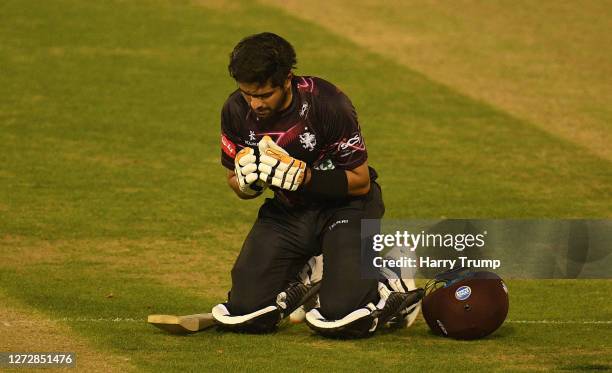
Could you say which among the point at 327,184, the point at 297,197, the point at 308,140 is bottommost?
the point at 297,197

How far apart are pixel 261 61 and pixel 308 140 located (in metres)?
0.72

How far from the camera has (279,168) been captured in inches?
343

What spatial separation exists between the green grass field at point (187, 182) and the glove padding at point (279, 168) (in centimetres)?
105

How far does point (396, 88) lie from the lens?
730 inches

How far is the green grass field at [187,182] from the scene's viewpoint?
29.0 feet

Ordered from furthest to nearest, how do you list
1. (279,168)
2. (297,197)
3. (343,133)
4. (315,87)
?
(297,197), (315,87), (343,133), (279,168)

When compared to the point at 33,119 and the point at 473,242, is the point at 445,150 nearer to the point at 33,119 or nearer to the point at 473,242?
the point at 33,119

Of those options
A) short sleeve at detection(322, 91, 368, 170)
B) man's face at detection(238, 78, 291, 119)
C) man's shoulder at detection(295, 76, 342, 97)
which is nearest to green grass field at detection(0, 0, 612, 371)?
short sleeve at detection(322, 91, 368, 170)

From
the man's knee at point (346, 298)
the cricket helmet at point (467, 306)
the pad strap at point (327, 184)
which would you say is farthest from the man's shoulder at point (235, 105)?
the cricket helmet at point (467, 306)

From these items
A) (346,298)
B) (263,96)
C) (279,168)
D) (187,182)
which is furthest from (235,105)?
(187,182)

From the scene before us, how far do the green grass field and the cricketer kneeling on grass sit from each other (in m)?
0.21

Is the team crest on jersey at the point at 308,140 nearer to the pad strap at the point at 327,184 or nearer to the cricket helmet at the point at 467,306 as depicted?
the pad strap at the point at 327,184

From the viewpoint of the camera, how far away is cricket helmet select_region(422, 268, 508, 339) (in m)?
9.01

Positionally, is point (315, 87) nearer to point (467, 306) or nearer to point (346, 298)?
point (346, 298)
